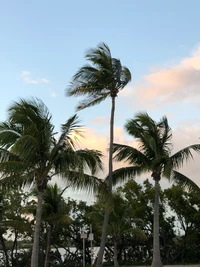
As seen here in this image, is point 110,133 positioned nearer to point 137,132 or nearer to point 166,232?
point 137,132

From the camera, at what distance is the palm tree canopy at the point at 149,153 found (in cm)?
2205

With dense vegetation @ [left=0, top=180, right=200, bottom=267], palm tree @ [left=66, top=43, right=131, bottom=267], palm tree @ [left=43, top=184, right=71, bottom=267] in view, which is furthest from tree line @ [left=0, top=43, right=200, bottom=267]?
dense vegetation @ [left=0, top=180, right=200, bottom=267]

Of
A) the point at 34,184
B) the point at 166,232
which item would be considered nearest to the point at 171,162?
the point at 34,184

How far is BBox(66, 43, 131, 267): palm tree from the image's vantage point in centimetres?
1967

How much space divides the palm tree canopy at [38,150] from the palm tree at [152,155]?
5978 millimetres

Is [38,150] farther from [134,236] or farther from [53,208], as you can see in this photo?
[134,236]

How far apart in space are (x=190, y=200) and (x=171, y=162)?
1473 centimetres

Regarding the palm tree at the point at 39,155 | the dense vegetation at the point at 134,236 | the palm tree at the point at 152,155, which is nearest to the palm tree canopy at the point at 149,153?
the palm tree at the point at 152,155

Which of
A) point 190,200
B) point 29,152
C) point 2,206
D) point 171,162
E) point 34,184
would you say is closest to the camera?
point 29,152

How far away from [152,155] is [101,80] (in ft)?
19.0

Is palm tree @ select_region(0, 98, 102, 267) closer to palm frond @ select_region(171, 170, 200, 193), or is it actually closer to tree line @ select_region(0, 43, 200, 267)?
tree line @ select_region(0, 43, 200, 267)

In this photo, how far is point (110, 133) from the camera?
20.0 meters

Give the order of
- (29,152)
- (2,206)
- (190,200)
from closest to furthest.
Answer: (29,152) → (2,206) → (190,200)

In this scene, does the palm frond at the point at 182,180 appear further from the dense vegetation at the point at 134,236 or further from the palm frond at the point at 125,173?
the dense vegetation at the point at 134,236
